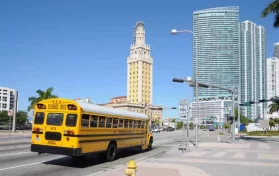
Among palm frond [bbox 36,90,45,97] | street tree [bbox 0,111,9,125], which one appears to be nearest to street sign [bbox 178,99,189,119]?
palm frond [bbox 36,90,45,97]

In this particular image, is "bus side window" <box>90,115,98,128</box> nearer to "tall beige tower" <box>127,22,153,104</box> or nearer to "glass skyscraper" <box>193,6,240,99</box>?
"glass skyscraper" <box>193,6,240,99</box>

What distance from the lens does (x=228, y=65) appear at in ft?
396

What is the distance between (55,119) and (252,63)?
139709mm

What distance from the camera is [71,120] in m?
12.4

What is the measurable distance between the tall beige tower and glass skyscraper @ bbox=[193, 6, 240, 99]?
107 feet

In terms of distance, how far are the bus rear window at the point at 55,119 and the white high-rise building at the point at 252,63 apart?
129 m

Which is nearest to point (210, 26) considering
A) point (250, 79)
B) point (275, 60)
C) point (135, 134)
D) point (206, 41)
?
point (206, 41)

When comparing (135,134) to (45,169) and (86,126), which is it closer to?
(86,126)

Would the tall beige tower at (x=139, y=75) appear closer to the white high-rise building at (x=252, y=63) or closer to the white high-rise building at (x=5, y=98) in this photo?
the white high-rise building at (x=252, y=63)

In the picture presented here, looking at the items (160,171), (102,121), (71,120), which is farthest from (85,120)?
(160,171)

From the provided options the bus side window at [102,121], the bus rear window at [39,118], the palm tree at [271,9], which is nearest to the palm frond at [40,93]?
the palm tree at [271,9]

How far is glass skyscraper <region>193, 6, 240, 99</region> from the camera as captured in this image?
110125 mm

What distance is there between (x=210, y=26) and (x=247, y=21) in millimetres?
51484

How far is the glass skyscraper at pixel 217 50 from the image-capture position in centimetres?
11012
